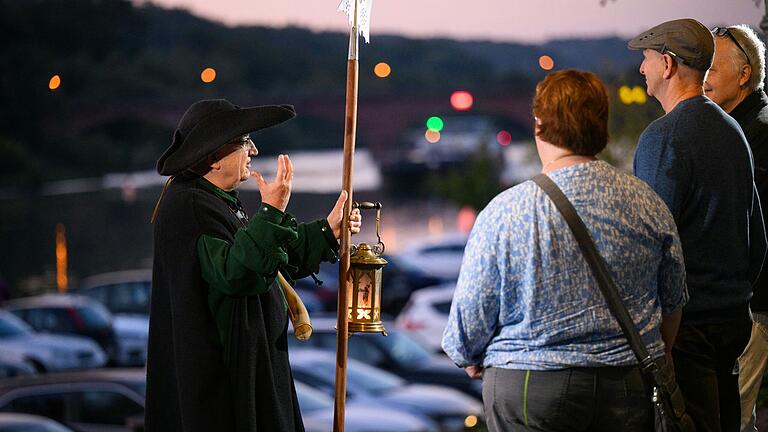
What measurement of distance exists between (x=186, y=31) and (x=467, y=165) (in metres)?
10.5

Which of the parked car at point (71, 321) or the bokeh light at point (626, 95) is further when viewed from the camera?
the bokeh light at point (626, 95)

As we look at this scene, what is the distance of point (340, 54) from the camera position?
1447 inches

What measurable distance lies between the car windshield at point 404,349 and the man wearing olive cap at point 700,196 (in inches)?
639

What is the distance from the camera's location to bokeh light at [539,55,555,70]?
1371 inches

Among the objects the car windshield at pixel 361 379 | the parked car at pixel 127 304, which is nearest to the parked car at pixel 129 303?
the parked car at pixel 127 304

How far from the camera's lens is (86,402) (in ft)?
32.3

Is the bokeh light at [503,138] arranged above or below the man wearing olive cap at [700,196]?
above

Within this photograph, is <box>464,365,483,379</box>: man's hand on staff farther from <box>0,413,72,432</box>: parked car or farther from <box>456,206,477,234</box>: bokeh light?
<box>456,206,477,234</box>: bokeh light

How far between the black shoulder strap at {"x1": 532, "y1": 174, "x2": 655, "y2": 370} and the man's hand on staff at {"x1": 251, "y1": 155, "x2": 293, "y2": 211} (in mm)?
617

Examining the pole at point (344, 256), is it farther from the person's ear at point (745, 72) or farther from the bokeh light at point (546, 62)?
the bokeh light at point (546, 62)

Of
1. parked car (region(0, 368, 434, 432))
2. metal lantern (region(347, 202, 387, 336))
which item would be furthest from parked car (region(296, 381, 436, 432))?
metal lantern (region(347, 202, 387, 336))

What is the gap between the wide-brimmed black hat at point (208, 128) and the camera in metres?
2.47

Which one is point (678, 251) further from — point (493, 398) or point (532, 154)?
point (532, 154)

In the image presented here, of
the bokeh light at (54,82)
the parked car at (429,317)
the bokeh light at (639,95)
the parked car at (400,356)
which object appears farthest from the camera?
the bokeh light at (639,95)
